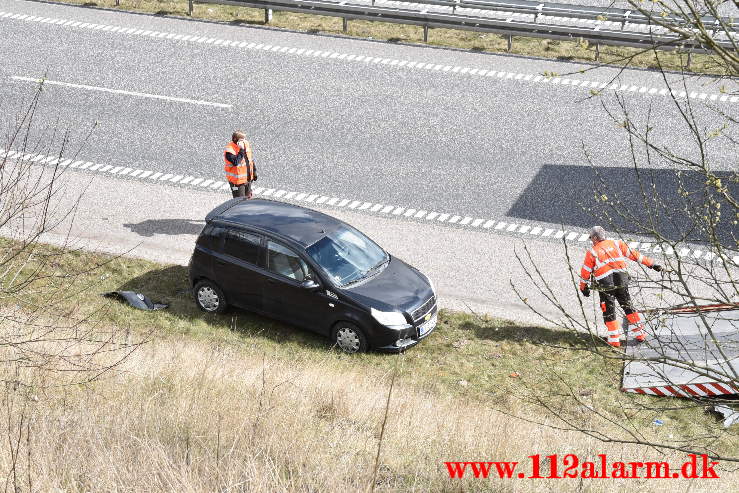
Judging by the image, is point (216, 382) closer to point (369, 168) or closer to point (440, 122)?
point (369, 168)

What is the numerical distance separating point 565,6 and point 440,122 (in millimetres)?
5588

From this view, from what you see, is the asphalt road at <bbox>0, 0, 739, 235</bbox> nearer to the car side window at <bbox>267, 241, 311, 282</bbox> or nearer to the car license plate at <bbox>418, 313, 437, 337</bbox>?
the car license plate at <bbox>418, 313, 437, 337</bbox>

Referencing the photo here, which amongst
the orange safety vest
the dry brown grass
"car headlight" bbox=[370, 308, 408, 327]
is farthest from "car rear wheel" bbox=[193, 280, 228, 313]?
the orange safety vest

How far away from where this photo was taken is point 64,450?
7.64 meters

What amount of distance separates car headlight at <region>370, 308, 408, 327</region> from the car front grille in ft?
0.59

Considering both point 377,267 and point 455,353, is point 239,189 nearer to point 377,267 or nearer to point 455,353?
point 377,267

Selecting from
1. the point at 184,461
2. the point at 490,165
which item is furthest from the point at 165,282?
the point at 184,461

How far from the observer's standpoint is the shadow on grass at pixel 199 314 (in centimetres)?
1370

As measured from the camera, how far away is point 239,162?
1612 cm

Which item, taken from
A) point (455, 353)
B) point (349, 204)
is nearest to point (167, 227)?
point (349, 204)

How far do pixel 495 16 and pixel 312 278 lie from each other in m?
13.7

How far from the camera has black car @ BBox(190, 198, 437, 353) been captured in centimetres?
1302

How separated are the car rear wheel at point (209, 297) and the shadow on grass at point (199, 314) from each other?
0.33ft

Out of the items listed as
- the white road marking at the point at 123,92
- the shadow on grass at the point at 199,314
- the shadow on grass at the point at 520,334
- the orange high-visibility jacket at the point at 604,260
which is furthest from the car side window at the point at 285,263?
the white road marking at the point at 123,92
